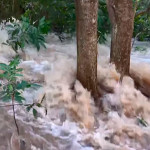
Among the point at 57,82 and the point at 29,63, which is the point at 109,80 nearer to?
the point at 57,82

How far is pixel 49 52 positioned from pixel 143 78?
158 centimetres

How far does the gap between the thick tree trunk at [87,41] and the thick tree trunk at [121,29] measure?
47 cm

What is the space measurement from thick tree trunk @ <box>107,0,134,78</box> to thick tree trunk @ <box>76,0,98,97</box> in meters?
0.47

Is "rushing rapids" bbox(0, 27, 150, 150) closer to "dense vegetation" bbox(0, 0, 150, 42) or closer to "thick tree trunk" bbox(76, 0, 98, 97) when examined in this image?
"thick tree trunk" bbox(76, 0, 98, 97)

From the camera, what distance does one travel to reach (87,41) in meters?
3.32

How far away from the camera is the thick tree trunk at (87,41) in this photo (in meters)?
3.19

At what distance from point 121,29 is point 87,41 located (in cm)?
62

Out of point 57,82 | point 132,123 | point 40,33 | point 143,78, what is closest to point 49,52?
point 40,33

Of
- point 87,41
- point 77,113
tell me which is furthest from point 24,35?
point 77,113

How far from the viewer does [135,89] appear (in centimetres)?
393

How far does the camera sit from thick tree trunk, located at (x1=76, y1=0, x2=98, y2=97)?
3.19 m

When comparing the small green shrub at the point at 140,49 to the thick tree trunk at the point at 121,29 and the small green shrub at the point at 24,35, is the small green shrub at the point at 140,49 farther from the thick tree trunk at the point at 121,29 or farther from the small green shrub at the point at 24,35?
the small green shrub at the point at 24,35

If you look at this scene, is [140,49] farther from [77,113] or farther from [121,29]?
[77,113]

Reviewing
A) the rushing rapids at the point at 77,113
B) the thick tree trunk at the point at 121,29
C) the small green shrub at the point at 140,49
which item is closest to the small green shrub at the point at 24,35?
the rushing rapids at the point at 77,113
